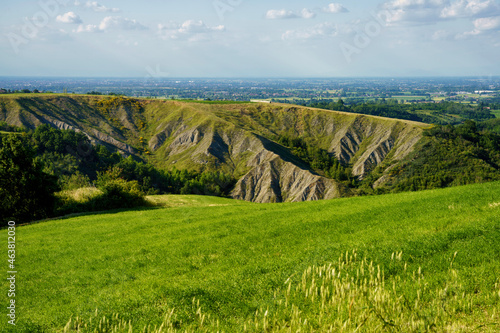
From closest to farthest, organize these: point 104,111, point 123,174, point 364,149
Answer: point 123,174 < point 364,149 < point 104,111

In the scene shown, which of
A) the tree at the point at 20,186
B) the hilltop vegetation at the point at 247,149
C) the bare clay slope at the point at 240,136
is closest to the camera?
the tree at the point at 20,186

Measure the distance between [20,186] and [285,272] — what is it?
39282mm

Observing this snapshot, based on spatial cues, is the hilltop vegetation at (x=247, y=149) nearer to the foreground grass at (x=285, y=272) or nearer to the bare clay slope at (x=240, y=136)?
the bare clay slope at (x=240, y=136)

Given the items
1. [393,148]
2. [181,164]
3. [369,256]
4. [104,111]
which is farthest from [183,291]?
[104,111]

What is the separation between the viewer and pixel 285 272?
11148 millimetres

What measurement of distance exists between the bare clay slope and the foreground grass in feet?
331

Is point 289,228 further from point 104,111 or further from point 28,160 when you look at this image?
point 104,111

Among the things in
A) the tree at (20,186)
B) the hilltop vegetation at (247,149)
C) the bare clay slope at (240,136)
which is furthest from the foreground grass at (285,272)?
the bare clay slope at (240,136)

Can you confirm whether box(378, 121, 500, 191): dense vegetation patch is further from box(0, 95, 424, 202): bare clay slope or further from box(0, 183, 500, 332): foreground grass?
box(0, 183, 500, 332): foreground grass

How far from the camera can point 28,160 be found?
38.8m

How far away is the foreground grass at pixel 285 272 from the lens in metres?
6.99

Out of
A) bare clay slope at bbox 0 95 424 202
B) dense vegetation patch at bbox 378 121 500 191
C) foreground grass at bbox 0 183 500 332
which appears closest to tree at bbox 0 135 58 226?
foreground grass at bbox 0 183 500 332

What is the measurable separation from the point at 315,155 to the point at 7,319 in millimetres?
157512

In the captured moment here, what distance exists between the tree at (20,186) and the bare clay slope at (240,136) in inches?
3668
